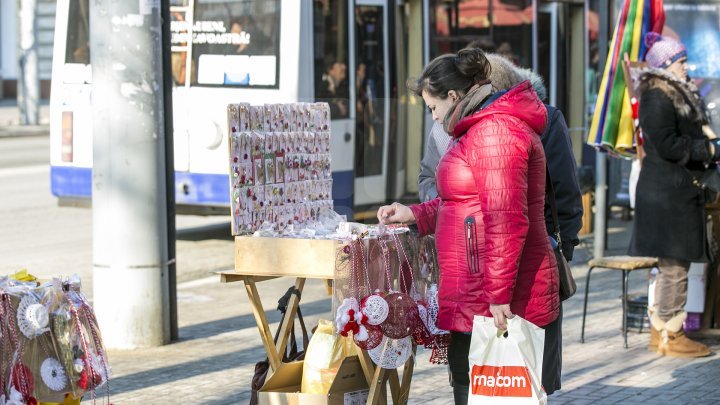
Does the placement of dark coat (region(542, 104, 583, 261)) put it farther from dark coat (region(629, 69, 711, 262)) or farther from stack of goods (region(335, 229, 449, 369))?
dark coat (region(629, 69, 711, 262))

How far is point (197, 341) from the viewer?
8320 mm

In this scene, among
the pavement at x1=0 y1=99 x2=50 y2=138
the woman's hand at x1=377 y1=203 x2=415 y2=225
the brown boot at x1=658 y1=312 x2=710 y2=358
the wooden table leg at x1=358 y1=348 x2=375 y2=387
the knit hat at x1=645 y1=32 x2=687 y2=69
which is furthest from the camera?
the pavement at x1=0 y1=99 x2=50 y2=138

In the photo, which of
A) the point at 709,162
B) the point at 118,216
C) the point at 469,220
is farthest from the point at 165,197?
the point at 469,220

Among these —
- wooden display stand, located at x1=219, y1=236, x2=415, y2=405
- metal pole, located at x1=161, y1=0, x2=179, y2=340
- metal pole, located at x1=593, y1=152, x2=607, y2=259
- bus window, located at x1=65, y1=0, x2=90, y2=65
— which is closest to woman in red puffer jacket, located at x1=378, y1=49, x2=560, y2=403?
wooden display stand, located at x1=219, y1=236, x2=415, y2=405

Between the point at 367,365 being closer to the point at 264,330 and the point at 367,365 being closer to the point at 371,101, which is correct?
the point at 264,330

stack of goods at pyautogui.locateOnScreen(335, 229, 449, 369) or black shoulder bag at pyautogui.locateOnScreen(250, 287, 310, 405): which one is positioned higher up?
stack of goods at pyautogui.locateOnScreen(335, 229, 449, 369)

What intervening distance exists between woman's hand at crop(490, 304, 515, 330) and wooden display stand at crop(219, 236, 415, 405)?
891 mm

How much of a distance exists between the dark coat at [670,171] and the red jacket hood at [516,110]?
10.2ft

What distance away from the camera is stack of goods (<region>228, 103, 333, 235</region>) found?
18.0ft

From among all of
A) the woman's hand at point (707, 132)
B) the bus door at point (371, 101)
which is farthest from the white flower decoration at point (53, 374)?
the bus door at point (371, 101)

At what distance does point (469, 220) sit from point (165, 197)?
3957 mm

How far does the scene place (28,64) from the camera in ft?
100

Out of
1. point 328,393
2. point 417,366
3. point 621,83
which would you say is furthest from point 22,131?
point 328,393

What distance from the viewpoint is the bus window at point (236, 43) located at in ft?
40.2
